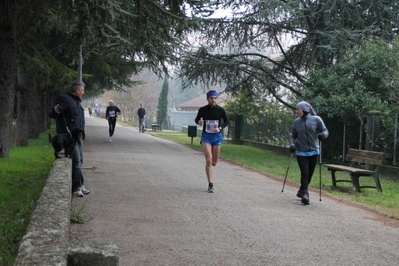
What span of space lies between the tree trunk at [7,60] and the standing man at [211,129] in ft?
18.1

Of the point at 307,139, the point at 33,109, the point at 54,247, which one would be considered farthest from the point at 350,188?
the point at 33,109

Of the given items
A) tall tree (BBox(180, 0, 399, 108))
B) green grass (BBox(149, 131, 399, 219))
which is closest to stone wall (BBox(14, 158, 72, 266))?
green grass (BBox(149, 131, 399, 219))

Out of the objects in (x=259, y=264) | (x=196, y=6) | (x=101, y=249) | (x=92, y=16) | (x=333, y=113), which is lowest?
(x=259, y=264)

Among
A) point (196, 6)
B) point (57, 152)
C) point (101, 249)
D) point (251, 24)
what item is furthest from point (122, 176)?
point (251, 24)

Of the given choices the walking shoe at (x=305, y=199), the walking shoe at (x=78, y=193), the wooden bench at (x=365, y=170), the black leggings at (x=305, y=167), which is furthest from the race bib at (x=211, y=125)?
the wooden bench at (x=365, y=170)

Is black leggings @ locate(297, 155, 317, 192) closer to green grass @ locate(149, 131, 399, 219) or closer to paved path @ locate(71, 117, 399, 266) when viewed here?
paved path @ locate(71, 117, 399, 266)

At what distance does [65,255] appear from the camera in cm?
367

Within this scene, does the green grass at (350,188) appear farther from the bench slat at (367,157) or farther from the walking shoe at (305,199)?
the walking shoe at (305,199)

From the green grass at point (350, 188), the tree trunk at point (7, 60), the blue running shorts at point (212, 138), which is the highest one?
the tree trunk at point (7, 60)

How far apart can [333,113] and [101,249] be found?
15.6m

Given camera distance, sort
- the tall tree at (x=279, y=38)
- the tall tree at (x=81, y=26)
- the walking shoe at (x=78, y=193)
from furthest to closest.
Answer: the tall tree at (x=279, y=38), the tall tree at (x=81, y=26), the walking shoe at (x=78, y=193)

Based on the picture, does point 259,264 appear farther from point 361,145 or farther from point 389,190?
point 361,145

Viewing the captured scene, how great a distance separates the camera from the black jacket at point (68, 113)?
343 inches

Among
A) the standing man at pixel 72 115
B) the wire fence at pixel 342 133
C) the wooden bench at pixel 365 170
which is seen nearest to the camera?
the standing man at pixel 72 115
